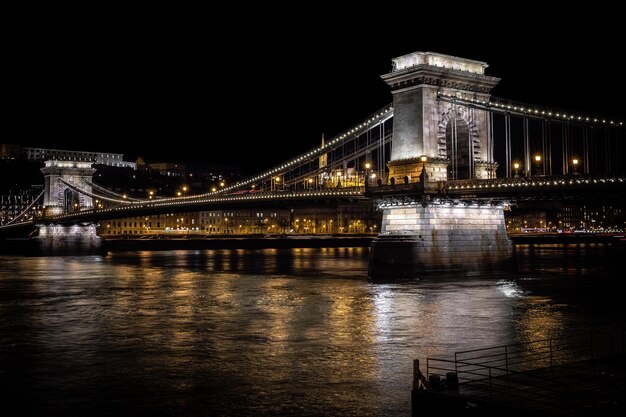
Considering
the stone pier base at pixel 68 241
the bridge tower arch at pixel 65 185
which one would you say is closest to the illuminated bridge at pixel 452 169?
the stone pier base at pixel 68 241

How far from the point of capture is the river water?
1870 centimetres

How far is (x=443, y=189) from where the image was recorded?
4381 cm

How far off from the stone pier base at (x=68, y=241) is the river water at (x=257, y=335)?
45.2m

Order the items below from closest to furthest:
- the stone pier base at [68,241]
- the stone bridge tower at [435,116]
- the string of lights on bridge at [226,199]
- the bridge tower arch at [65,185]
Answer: the stone bridge tower at [435,116]
the string of lights on bridge at [226,199]
the stone pier base at [68,241]
the bridge tower arch at [65,185]

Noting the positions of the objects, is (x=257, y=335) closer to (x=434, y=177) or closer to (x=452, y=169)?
(x=434, y=177)

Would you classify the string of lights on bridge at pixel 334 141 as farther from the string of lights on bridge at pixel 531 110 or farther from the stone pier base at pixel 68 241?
the stone pier base at pixel 68 241

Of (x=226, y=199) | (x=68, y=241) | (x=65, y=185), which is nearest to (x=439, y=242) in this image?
(x=226, y=199)

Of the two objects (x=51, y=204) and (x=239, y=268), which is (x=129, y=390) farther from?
(x=51, y=204)

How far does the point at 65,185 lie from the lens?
108 metres

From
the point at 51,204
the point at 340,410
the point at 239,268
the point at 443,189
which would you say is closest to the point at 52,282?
the point at 239,268

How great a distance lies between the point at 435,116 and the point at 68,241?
6379 cm

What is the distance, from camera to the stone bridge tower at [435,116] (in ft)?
153

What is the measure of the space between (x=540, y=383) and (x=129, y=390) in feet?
31.6

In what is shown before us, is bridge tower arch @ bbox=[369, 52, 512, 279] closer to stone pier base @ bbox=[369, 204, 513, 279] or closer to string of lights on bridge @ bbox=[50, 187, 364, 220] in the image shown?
stone pier base @ bbox=[369, 204, 513, 279]
